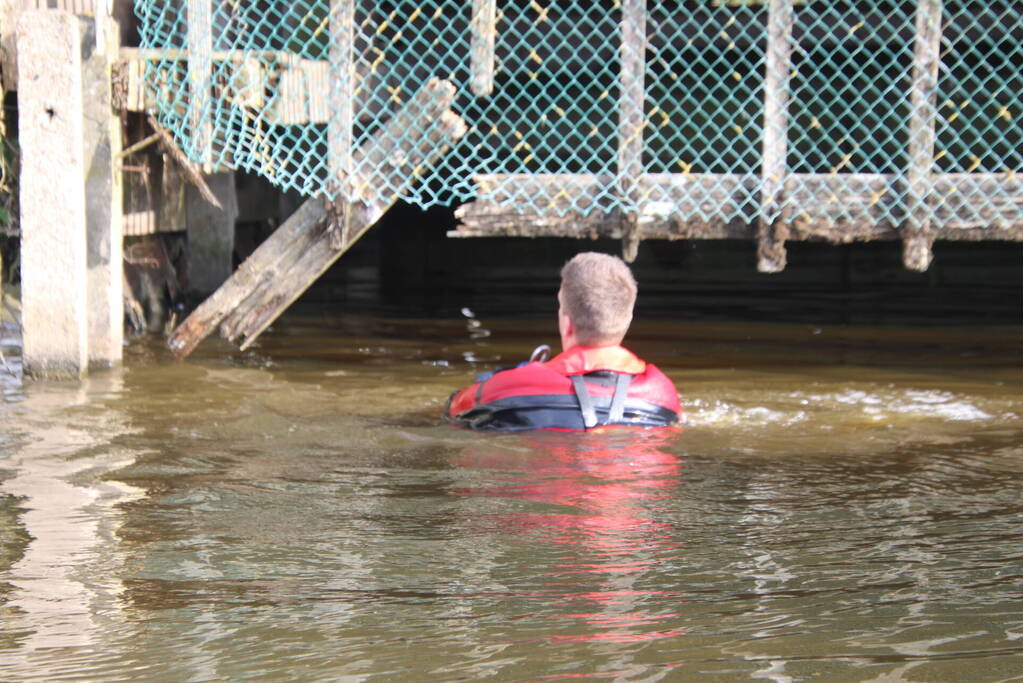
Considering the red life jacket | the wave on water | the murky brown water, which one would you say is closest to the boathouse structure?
the wave on water

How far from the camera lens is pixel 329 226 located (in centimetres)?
799

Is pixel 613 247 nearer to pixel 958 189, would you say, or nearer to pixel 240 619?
pixel 958 189

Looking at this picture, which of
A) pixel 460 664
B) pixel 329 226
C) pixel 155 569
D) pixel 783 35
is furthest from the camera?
pixel 329 226

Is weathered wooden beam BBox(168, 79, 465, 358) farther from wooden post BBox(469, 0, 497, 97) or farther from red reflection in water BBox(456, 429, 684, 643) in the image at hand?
red reflection in water BBox(456, 429, 684, 643)

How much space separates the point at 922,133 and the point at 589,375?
287 centimetres

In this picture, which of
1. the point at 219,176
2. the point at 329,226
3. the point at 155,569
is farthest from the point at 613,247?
the point at 155,569

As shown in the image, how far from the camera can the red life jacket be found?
597 cm

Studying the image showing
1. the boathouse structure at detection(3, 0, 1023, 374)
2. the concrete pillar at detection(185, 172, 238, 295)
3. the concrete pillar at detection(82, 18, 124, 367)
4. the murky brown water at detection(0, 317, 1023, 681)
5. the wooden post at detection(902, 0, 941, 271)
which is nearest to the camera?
the murky brown water at detection(0, 317, 1023, 681)

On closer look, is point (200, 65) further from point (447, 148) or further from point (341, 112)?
point (447, 148)

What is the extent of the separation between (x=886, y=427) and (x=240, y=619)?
4120 mm

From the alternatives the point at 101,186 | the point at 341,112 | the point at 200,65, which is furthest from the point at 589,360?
the point at 101,186

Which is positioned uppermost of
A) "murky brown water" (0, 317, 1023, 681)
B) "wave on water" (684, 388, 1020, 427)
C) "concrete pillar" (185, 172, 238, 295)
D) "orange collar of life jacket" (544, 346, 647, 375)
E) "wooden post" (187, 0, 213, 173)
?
"wooden post" (187, 0, 213, 173)

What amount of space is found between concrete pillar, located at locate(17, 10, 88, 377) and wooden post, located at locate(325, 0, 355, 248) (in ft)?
4.83

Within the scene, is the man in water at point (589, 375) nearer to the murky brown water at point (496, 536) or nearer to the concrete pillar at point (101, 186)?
the murky brown water at point (496, 536)
